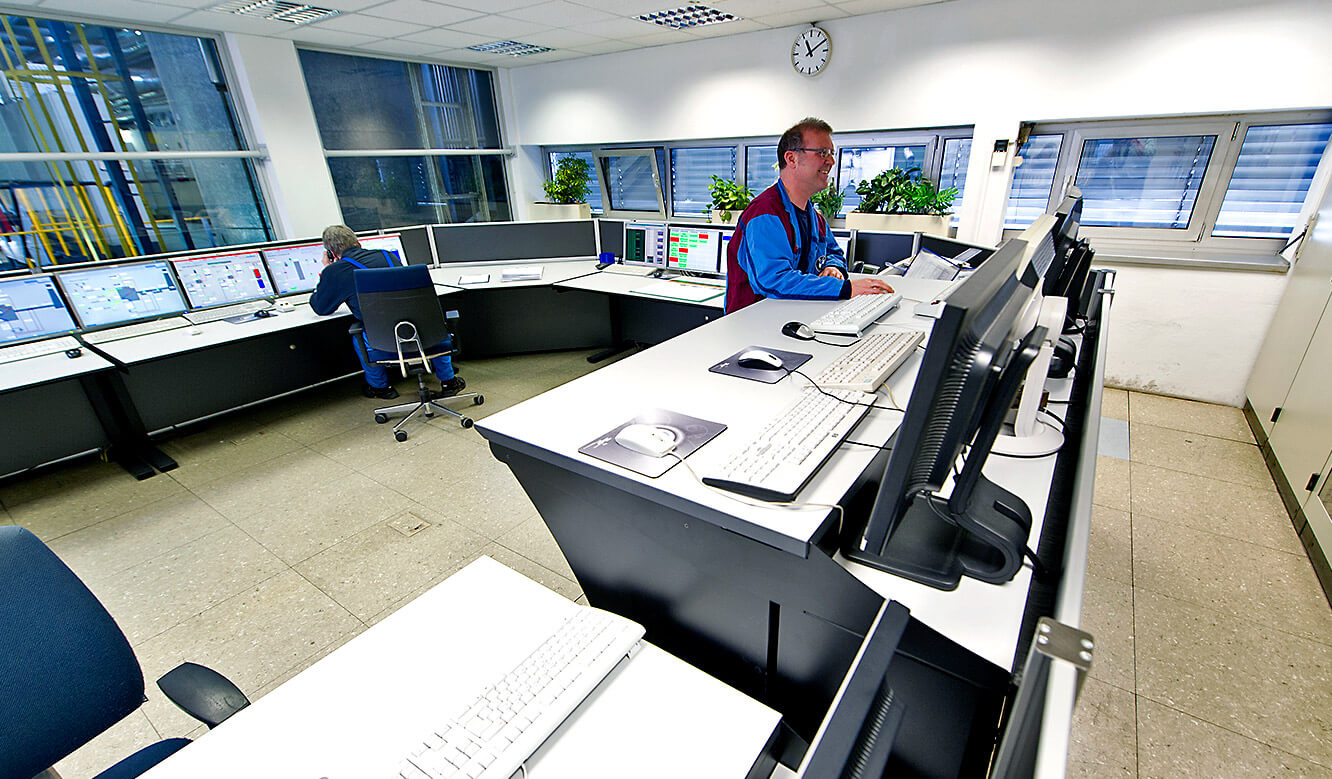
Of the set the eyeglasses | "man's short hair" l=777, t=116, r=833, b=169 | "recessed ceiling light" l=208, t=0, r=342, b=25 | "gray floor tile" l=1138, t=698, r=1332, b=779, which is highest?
"recessed ceiling light" l=208, t=0, r=342, b=25

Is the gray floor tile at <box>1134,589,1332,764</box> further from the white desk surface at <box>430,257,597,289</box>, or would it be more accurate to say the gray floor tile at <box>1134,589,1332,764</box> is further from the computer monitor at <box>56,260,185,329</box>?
the computer monitor at <box>56,260,185,329</box>

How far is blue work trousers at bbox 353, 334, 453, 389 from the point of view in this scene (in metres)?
3.50

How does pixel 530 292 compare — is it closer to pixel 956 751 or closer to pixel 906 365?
pixel 906 365

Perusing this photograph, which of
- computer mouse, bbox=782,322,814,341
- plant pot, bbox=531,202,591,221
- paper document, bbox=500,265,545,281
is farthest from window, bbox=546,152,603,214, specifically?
computer mouse, bbox=782,322,814,341

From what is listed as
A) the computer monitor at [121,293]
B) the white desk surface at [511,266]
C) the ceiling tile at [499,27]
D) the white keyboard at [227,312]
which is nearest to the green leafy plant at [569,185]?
the ceiling tile at [499,27]

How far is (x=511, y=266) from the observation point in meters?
4.49

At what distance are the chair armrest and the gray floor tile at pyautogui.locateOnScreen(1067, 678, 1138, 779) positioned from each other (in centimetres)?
183

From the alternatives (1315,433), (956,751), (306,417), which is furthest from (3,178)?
(1315,433)

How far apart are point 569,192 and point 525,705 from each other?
5.72 meters

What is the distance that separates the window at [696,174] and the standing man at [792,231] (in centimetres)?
366

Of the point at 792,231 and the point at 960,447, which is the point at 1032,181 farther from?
the point at 960,447

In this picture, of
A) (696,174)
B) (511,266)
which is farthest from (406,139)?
(696,174)

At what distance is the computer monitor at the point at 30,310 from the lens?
8.68 ft

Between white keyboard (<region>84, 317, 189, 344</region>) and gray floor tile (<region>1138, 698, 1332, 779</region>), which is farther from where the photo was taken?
white keyboard (<region>84, 317, 189, 344</region>)
